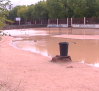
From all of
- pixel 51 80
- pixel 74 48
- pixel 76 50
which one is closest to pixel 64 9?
pixel 74 48

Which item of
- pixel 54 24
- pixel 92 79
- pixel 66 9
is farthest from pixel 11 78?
pixel 66 9

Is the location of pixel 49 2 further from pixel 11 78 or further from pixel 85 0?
pixel 11 78

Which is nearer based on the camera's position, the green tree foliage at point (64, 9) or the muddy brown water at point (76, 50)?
the muddy brown water at point (76, 50)

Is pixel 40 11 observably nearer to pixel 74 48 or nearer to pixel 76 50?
pixel 74 48

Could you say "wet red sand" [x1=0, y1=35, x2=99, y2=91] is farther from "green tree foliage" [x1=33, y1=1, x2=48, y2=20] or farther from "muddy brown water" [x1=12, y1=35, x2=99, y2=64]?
"green tree foliage" [x1=33, y1=1, x2=48, y2=20]

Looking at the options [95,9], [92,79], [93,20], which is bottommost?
[92,79]

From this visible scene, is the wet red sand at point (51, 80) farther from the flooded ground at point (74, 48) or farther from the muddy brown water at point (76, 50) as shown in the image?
the muddy brown water at point (76, 50)

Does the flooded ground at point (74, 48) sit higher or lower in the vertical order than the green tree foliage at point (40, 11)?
lower

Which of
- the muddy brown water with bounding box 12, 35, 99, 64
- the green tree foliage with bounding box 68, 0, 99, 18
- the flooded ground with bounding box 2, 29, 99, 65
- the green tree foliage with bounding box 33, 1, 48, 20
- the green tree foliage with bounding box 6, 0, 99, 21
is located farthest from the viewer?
the green tree foliage with bounding box 33, 1, 48, 20

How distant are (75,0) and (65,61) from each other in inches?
1903

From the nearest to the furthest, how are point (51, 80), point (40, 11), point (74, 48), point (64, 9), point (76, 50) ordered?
point (51, 80) → point (76, 50) → point (74, 48) → point (64, 9) → point (40, 11)

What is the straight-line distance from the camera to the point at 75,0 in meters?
54.7

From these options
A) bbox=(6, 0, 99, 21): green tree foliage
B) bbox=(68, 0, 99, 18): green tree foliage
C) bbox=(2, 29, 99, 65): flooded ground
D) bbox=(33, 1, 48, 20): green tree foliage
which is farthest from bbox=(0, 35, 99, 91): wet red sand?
bbox=(33, 1, 48, 20): green tree foliage

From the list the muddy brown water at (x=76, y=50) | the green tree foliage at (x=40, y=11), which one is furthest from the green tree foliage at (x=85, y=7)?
the muddy brown water at (x=76, y=50)
